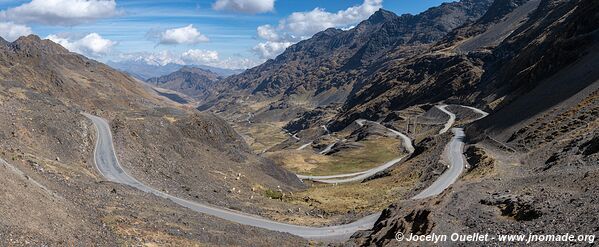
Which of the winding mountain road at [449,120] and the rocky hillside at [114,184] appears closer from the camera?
the rocky hillside at [114,184]

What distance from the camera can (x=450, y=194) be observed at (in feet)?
119

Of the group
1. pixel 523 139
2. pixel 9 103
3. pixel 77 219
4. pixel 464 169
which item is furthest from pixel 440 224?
pixel 9 103

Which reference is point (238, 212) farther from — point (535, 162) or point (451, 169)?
point (451, 169)

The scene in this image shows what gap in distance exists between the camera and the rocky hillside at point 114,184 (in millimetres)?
26188

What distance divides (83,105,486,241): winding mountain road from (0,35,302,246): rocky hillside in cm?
135

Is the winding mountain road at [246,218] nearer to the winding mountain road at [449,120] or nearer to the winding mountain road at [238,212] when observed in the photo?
the winding mountain road at [238,212]

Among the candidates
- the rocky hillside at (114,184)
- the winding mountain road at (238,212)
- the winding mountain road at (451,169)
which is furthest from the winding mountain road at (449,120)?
the rocky hillside at (114,184)

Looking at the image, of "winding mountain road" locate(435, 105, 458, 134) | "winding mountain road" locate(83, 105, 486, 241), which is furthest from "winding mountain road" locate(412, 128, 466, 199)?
"winding mountain road" locate(435, 105, 458, 134)

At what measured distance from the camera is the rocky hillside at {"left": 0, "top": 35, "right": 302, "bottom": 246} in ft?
85.9

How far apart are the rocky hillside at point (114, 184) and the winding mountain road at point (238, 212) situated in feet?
4.44

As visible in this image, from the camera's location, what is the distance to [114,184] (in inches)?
1708

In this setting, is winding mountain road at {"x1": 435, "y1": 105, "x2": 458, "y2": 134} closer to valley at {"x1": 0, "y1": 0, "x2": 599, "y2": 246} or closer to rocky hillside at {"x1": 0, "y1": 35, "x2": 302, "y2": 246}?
valley at {"x1": 0, "y1": 0, "x2": 599, "y2": 246}

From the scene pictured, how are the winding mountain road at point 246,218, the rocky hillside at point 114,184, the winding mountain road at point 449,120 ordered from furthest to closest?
1. the winding mountain road at point 449,120
2. the winding mountain road at point 246,218
3. the rocky hillside at point 114,184

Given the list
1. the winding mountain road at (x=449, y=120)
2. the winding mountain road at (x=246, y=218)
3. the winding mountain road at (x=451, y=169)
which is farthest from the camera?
the winding mountain road at (x=449, y=120)
